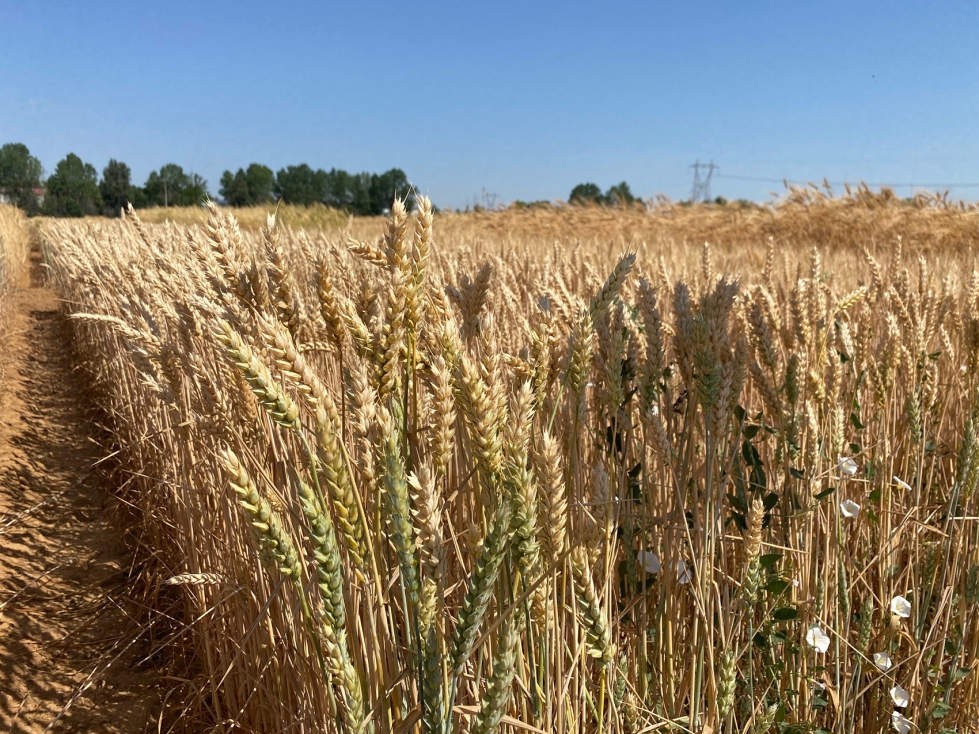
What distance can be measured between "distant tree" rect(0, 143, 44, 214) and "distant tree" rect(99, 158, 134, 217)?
3.56 m

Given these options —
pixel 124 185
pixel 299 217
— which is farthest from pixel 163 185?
pixel 299 217

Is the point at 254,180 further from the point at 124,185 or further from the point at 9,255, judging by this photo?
the point at 9,255

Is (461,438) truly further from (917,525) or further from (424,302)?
(917,525)

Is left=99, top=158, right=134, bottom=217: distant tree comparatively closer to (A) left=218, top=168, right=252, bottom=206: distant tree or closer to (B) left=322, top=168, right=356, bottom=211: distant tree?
(A) left=218, top=168, right=252, bottom=206: distant tree

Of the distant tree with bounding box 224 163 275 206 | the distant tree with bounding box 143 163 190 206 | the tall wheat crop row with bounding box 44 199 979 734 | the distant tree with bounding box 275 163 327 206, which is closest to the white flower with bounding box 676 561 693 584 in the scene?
the tall wheat crop row with bounding box 44 199 979 734

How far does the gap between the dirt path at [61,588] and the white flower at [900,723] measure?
1.68 meters

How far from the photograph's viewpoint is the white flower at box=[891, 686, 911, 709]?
1279mm

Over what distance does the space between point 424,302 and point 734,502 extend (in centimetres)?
80

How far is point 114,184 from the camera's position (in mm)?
41906

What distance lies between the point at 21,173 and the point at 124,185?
5670 millimetres

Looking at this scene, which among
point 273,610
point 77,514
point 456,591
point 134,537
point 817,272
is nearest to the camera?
point 456,591

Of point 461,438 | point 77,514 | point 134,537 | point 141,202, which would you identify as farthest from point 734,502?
point 141,202

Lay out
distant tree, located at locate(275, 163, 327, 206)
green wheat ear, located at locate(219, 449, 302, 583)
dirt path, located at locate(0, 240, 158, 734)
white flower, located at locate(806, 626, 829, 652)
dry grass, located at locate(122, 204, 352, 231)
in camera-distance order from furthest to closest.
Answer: distant tree, located at locate(275, 163, 327, 206), dry grass, located at locate(122, 204, 352, 231), dirt path, located at locate(0, 240, 158, 734), white flower, located at locate(806, 626, 829, 652), green wheat ear, located at locate(219, 449, 302, 583)

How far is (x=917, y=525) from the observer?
1.46 metres
